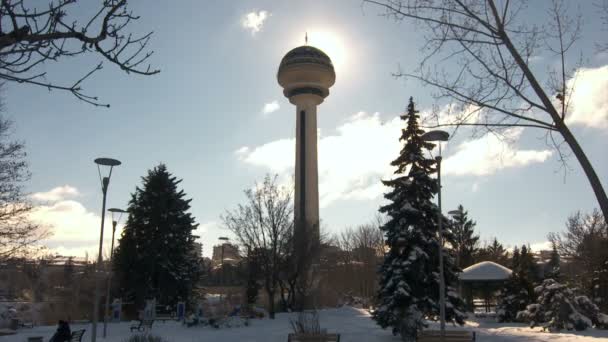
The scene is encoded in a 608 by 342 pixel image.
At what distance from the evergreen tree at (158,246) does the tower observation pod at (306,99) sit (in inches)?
1228

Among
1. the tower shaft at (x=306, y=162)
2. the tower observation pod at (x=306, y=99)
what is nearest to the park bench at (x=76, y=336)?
the tower shaft at (x=306, y=162)

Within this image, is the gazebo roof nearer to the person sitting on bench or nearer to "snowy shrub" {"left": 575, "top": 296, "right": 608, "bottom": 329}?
"snowy shrub" {"left": 575, "top": 296, "right": 608, "bottom": 329}

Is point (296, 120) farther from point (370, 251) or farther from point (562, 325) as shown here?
point (562, 325)

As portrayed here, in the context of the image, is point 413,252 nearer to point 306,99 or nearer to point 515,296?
point 515,296

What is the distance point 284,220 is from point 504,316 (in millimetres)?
16630

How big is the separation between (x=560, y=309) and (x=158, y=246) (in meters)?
27.3

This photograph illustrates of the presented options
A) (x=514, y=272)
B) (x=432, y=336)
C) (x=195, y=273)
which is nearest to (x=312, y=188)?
(x=195, y=273)

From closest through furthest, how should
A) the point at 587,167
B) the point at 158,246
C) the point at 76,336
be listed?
the point at 587,167, the point at 76,336, the point at 158,246

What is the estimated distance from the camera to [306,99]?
7806 centimetres

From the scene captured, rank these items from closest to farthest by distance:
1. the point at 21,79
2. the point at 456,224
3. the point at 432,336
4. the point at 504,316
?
the point at 21,79, the point at 432,336, the point at 504,316, the point at 456,224

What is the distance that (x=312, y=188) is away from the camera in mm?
73500

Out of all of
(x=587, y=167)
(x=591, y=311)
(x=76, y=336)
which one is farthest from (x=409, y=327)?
(x=76, y=336)

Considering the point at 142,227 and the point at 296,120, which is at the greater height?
the point at 296,120

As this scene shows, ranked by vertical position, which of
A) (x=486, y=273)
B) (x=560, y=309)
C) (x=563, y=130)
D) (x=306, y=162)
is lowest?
(x=560, y=309)
